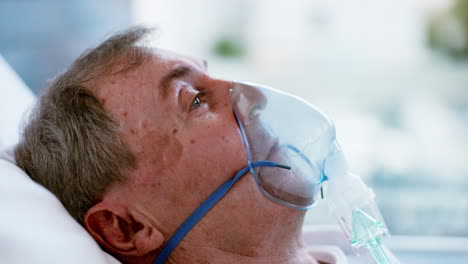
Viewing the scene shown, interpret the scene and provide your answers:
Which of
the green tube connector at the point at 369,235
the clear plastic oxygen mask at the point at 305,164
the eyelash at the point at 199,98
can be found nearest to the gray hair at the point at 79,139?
the eyelash at the point at 199,98

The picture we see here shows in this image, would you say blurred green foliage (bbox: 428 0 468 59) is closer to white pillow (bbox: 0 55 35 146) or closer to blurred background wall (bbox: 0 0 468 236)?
blurred background wall (bbox: 0 0 468 236)

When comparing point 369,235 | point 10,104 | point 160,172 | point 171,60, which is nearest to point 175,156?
point 160,172

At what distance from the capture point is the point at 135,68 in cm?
121

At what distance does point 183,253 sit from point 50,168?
15.5 inches

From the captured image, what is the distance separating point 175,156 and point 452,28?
6.34ft

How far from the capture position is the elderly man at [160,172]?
1146 millimetres

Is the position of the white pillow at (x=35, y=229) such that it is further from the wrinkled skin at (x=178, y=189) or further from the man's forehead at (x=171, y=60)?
the man's forehead at (x=171, y=60)

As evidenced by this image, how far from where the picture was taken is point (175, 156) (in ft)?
3.77

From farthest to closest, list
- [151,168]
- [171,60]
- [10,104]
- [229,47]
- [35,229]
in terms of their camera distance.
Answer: [229,47], [10,104], [171,60], [151,168], [35,229]

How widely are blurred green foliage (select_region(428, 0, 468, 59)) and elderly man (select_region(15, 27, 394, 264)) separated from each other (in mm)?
1587

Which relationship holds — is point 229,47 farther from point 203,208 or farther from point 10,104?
point 203,208

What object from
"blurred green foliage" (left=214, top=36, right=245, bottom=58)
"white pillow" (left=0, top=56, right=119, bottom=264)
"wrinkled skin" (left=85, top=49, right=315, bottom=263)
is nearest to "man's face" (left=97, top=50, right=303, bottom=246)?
"wrinkled skin" (left=85, top=49, right=315, bottom=263)

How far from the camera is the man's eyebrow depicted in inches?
46.8

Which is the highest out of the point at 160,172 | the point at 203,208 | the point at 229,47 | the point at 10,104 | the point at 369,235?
the point at 10,104
